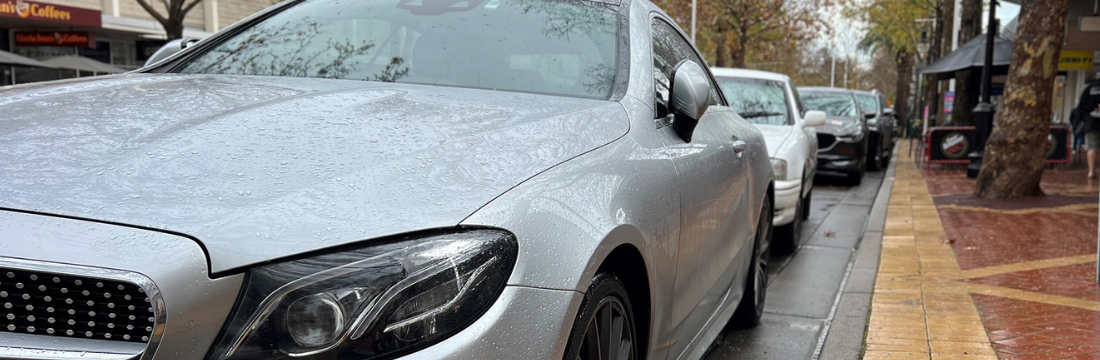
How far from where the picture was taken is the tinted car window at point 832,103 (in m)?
16.2

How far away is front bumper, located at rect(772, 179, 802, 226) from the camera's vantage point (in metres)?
7.52

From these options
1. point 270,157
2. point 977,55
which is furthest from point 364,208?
point 977,55

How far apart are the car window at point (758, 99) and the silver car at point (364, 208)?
6538 millimetres

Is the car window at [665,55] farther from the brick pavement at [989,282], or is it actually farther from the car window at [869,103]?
the car window at [869,103]

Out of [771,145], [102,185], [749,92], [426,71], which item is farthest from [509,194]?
[749,92]

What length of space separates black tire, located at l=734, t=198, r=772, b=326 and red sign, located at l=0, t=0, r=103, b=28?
19.7m

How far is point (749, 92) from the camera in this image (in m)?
10.2

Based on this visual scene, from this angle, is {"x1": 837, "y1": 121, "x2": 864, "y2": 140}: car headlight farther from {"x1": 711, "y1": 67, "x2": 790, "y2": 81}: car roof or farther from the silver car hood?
the silver car hood

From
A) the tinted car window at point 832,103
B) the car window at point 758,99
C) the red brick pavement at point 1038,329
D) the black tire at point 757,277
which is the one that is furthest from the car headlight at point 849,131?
the black tire at point 757,277

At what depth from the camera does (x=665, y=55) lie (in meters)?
3.74

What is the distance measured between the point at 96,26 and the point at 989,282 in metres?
21.9

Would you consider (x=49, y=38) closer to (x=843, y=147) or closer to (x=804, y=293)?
(x=843, y=147)

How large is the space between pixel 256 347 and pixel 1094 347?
4.05m

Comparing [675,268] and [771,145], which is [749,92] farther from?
[675,268]
